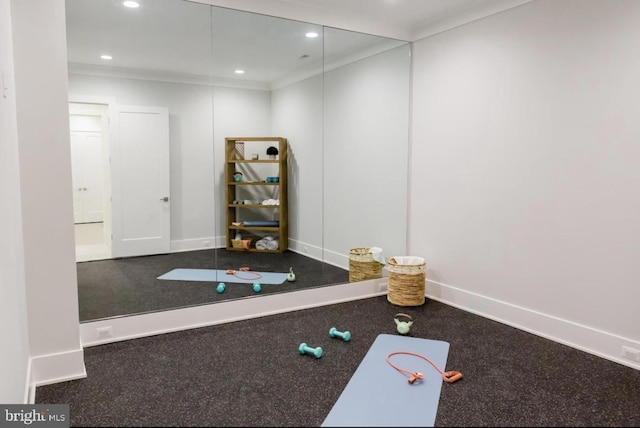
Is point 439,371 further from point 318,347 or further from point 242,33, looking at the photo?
point 242,33

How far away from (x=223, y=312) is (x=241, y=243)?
0.67 meters

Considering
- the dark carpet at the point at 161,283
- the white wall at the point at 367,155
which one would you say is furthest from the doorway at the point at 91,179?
the white wall at the point at 367,155

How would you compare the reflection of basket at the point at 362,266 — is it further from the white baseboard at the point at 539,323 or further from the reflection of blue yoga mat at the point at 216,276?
the reflection of blue yoga mat at the point at 216,276

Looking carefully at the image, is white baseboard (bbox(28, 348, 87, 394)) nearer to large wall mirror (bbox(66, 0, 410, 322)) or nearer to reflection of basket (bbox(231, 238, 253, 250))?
large wall mirror (bbox(66, 0, 410, 322))

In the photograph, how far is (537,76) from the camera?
3.43 m

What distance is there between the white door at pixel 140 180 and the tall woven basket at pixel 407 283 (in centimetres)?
209

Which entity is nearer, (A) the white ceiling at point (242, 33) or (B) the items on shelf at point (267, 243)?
(A) the white ceiling at point (242, 33)

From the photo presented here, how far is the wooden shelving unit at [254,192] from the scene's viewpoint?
12.9 feet

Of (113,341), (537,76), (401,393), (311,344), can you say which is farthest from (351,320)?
(537,76)

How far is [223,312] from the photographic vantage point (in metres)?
3.71

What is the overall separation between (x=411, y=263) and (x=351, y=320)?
104 centimetres

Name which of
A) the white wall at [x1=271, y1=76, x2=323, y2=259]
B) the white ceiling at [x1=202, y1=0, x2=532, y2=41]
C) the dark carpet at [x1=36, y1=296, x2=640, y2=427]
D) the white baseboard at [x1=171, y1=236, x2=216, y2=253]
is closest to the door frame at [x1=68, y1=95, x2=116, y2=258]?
the white baseboard at [x1=171, y1=236, x2=216, y2=253]

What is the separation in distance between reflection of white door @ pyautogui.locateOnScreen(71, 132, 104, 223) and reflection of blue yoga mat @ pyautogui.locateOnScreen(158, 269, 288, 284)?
0.78m

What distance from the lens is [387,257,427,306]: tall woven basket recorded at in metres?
4.11
